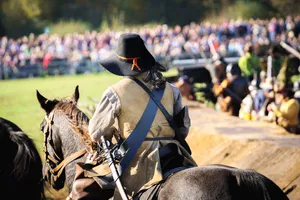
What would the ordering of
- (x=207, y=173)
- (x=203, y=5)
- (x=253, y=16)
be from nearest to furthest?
(x=207, y=173)
(x=253, y=16)
(x=203, y=5)

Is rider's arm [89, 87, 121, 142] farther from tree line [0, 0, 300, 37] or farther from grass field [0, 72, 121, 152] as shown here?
tree line [0, 0, 300, 37]

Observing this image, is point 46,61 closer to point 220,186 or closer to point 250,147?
point 250,147

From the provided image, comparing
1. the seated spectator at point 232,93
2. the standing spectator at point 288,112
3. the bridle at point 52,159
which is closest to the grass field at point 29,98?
the seated spectator at point 232,93

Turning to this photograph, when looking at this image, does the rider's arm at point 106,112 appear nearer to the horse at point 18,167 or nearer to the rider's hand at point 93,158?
the rider's hand at point 93,158

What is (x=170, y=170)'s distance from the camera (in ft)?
13.9

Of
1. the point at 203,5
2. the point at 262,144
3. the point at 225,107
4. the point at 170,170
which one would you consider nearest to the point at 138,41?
the point at 170,170

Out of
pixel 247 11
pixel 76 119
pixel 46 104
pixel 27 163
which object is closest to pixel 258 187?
pixel 76 119

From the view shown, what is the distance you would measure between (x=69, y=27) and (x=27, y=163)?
158 ft

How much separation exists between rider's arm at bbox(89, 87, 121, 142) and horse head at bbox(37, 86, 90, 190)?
0.67 meters

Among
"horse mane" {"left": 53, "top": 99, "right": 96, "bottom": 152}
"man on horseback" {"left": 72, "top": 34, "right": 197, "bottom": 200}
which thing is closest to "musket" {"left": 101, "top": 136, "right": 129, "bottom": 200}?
"man on horseback" {"left": 72, "top": 34, "right": 197, "bottom": 200}

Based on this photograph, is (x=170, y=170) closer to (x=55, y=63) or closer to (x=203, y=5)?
(x=55, y=63)

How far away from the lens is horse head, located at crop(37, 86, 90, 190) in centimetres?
506

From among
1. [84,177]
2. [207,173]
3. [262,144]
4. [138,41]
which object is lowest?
[262,144]

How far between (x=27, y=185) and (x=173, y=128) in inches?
66.9
